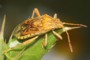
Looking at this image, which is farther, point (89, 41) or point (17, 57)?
point (89, 41)

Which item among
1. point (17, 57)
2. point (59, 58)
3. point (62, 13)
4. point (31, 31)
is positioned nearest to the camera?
point (17, 57)

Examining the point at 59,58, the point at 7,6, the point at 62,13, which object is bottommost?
the point at 59,58

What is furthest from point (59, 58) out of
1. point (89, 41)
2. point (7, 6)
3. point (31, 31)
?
point (31, 31)

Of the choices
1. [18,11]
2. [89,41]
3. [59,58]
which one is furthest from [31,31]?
[18,11]

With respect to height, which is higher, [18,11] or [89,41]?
[18,11]

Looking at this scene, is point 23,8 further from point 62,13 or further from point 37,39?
point 37,39

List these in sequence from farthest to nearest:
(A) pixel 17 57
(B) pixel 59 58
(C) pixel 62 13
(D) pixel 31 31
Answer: (C) pixel 62 13 < (B) pixel 59 58 < (D) pixel 31 31 < (A) pixel 17 57
